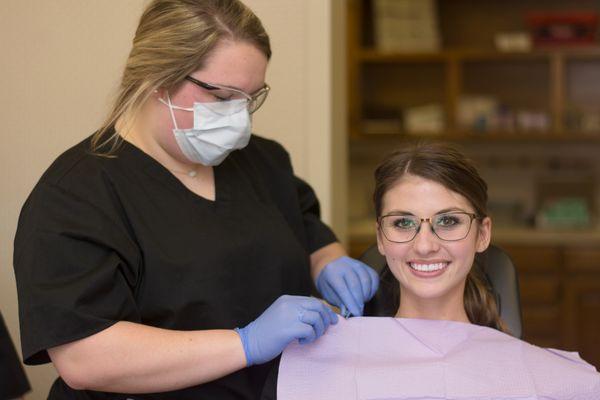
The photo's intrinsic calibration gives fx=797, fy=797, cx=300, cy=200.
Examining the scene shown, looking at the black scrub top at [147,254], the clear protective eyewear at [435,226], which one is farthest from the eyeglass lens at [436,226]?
the black scrub top at [147,254]

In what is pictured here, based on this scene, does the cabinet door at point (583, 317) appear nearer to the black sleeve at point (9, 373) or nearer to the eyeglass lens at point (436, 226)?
the eyeglass lens at point (436, 226)

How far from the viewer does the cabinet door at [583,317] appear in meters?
3.81

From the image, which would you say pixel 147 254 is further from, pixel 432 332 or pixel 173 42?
pixel 432 332

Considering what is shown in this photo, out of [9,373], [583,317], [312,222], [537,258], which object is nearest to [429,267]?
[312,222]

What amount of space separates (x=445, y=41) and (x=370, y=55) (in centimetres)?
48

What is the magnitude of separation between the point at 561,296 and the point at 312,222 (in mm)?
2277

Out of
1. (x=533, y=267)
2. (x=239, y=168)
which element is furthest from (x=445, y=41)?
(x=239, y=168)

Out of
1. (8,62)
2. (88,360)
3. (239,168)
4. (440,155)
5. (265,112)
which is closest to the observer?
(88,360)

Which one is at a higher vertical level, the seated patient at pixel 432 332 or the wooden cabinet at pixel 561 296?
the seated patient at pixel 432 332

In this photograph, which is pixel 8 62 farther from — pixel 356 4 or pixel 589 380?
pixel 356 4

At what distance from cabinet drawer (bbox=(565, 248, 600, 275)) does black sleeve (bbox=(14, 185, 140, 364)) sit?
9.38ft

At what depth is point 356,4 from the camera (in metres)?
4.23

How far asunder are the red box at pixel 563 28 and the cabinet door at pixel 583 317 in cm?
119

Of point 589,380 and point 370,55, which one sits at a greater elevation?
point 370,55
